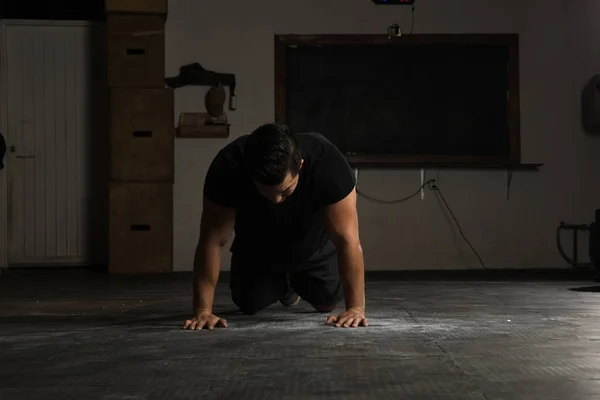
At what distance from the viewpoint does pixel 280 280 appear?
11.3 ft

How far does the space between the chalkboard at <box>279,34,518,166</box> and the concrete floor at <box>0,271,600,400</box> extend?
221cm

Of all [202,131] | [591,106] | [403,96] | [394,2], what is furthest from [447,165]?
[202,131]

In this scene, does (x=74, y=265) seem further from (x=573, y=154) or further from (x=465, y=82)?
(x=573, y=154)

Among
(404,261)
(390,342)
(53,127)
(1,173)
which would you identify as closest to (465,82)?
(404,261)

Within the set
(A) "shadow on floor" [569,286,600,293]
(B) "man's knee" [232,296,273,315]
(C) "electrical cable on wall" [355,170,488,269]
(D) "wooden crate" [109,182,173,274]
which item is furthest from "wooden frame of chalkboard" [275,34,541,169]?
(B) "man's knee" [232,296,273,315]

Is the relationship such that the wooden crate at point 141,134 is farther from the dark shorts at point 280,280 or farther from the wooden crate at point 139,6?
the dark shorts at point 280,280

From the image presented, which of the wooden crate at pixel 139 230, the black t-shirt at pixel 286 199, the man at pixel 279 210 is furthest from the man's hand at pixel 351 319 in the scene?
the wooden crate at pixel 139 230

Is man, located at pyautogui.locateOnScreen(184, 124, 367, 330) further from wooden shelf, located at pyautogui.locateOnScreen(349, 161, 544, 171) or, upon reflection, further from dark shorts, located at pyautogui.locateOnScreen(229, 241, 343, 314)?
wooden shelf, located at pyautogui.locateOnScreen(349, 161, 544, 171)

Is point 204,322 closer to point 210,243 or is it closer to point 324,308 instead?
point 210,243

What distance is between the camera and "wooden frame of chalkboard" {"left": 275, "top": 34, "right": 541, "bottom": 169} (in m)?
6.20

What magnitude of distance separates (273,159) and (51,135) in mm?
4376

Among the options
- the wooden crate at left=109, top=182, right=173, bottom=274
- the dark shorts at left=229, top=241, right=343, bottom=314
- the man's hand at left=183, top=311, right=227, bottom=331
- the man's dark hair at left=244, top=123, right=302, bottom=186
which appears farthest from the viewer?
the wooden crate at left=109, top=182, right=173, bottom=274

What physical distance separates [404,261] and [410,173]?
0.66 meters

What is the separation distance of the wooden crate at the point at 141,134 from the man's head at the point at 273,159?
11.7 feet
